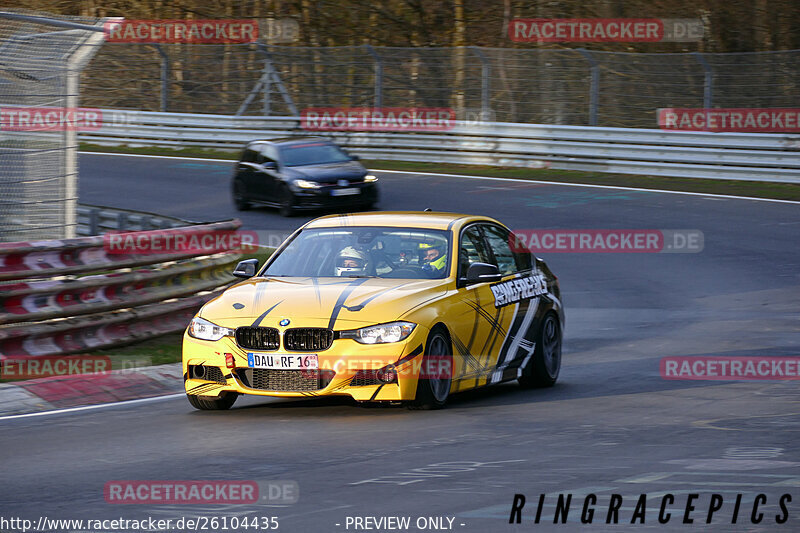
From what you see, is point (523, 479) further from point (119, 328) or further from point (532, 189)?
point (532, 189)

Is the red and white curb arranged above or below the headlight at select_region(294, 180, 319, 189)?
below

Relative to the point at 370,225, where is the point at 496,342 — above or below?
below

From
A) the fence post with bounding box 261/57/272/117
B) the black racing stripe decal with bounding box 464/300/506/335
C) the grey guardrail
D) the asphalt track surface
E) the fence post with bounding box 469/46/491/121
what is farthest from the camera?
the fence post with bounding box 261/57/272/117

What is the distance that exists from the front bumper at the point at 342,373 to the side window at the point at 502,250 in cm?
194

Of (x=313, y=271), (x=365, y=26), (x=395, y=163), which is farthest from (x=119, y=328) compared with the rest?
(x=365, y=26)

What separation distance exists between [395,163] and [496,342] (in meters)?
22.6

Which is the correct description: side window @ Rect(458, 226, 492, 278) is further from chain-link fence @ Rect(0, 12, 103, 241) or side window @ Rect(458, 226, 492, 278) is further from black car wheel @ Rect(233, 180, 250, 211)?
black car wheel @ Rect(233, 180, 250, 211)

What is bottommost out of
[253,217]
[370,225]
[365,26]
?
[253,217]

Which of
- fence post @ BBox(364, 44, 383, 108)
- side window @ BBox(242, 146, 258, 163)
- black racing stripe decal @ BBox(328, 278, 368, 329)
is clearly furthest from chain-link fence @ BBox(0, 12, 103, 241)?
fence post @ BBox(364, 44, 383, 108)

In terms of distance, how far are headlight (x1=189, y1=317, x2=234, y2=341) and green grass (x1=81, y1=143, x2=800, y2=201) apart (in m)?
18.1

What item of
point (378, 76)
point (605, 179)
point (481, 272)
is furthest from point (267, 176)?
point (481, 272)

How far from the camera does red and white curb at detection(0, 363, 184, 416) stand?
400 inches

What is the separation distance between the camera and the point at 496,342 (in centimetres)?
1043

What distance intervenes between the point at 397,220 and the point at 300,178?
14.9 metres
